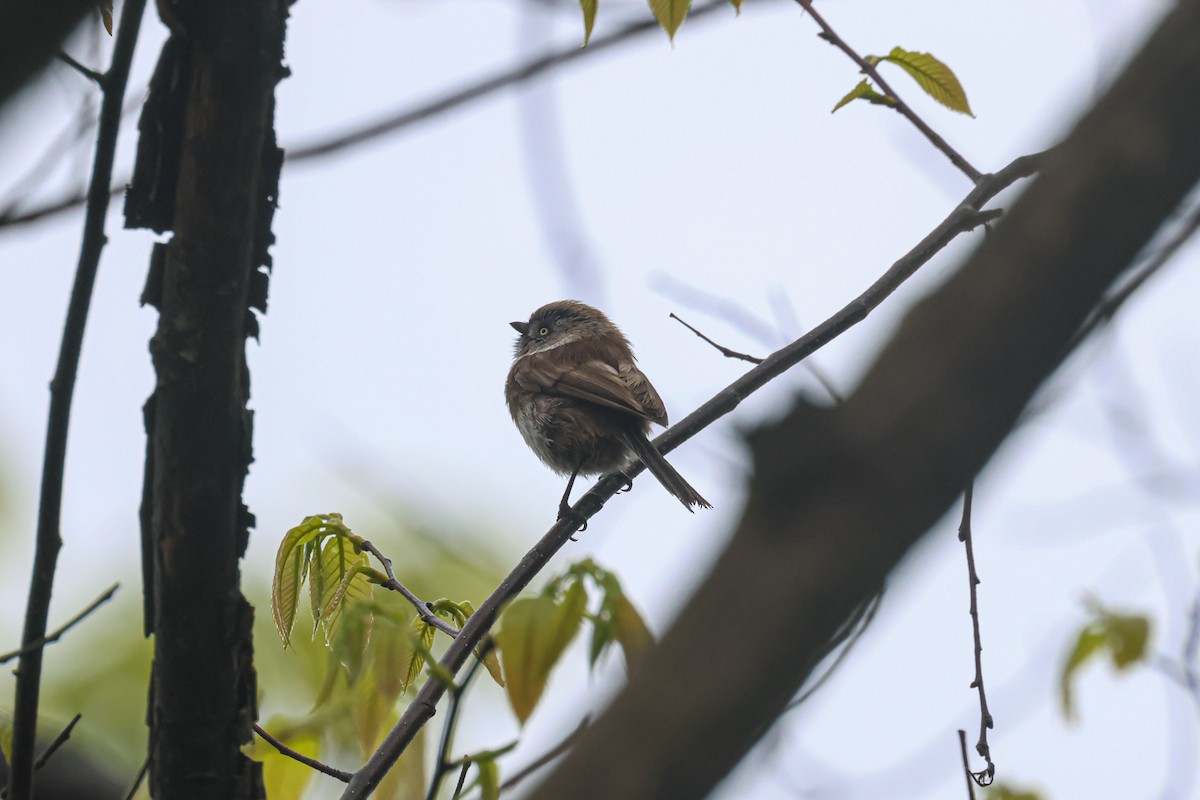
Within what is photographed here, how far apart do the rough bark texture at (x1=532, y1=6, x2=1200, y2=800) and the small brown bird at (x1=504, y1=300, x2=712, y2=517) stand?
368 centimetres

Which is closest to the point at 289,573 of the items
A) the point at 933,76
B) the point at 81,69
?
the point at 81,69

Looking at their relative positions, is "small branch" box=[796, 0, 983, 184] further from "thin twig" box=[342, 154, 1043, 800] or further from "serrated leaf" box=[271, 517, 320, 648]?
"serrated leaf" box=[271, 517, 320, 648]

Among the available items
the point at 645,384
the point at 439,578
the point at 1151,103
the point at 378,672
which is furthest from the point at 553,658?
the point at 439,578

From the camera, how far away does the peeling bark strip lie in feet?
6.36

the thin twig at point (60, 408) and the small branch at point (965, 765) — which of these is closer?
the thin twig at point (60, 408)

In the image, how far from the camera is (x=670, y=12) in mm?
2434

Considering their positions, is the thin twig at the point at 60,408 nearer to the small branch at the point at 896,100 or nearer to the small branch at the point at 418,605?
the small branch at the point at 418,605

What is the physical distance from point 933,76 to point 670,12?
1129 mm

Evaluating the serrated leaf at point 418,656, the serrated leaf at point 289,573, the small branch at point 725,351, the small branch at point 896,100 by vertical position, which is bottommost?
the serrated leaf at point 418,656

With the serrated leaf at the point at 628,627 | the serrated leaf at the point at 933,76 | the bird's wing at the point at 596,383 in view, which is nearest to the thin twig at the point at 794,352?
the serrated leaf at the point at 933,76

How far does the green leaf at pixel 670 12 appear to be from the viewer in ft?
7.96

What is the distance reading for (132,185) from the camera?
208cm

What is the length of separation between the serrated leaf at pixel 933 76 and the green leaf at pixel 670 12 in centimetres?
105

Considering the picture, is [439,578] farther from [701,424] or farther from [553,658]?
[553,658]
